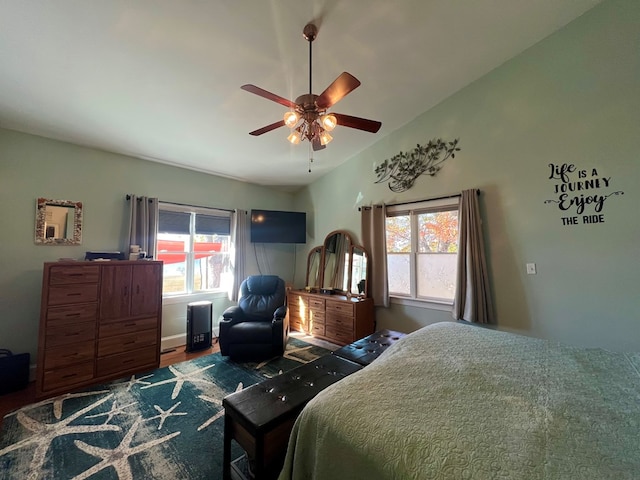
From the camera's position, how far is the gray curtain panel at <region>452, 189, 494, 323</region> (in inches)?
113

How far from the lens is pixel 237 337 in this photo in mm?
3133

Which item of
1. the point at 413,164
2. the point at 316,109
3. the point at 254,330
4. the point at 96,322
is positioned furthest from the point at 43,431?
the point at 413,164

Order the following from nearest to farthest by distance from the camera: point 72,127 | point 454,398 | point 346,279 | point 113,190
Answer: point 454,398 < point 72,127 < point 113,190 < point 346,279

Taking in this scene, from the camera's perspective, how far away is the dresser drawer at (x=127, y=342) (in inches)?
109

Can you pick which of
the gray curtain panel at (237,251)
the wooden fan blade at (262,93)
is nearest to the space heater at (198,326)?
the gray curtain panel at (237,251)

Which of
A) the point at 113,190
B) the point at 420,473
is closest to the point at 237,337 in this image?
the point at 113,190

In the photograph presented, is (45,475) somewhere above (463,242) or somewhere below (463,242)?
below

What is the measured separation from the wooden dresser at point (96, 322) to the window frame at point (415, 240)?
128 inches

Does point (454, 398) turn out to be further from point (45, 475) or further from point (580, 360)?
point (45, 475)

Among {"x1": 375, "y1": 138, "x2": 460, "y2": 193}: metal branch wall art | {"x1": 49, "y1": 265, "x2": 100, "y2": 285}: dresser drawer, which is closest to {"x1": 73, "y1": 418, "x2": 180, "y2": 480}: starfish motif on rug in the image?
{"x1": 49, "y1": 265, "x2": 100, "y2": 285}: dresser drawer

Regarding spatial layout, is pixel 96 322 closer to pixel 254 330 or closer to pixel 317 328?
pixel 254 330

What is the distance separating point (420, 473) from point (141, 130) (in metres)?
3.80

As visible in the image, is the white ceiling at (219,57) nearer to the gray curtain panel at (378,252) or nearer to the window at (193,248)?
the window at (193,248)

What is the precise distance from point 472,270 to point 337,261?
6.93 feet
